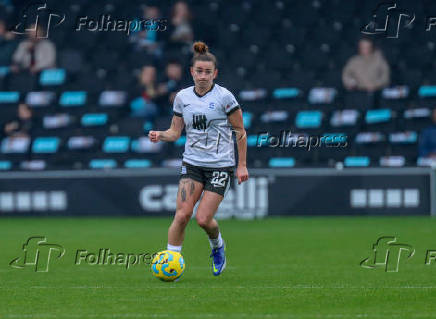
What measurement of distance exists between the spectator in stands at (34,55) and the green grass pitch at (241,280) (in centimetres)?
685

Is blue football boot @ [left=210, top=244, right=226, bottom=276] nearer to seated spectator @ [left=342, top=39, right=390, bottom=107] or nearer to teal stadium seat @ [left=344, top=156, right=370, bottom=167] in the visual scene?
teal stadium seat @ [left=344, top=156, right=370, bottom=167]

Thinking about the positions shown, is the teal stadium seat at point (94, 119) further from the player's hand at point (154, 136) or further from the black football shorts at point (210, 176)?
the player's hand at point (154, 136)

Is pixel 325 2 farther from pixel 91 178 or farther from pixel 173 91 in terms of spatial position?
pixel 91 178

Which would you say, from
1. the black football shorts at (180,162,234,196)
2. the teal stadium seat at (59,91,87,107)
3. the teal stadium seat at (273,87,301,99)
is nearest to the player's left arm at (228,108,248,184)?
the black football shorts at (180,162,234,196)

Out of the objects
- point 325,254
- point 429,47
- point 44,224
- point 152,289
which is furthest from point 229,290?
point 429,47

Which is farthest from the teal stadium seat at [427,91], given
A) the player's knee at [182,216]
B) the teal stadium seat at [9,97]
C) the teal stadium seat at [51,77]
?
the player's knee at [182,216]

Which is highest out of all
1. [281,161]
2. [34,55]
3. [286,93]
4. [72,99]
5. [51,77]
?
[34,55]

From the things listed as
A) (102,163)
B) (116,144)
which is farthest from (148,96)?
(102,163)

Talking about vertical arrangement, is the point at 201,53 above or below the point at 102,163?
above

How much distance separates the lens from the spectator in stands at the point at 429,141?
20078 millimetres

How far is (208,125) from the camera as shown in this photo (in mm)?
10211

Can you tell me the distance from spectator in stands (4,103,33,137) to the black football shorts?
1268cm

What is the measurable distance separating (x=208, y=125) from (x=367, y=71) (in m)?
11.9

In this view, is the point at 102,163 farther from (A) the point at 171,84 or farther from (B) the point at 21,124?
(A) the point at 171,84
